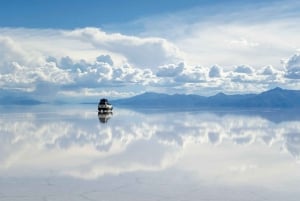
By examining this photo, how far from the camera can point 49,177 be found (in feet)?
80.1

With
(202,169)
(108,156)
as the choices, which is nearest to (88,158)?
(108,156)

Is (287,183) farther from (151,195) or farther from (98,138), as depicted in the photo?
(98,138)

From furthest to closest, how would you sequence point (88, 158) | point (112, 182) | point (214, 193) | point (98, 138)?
point (98, 138), point (88, 158), point (112, 182), point (214, 193)

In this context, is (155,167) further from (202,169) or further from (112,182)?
(112,182)

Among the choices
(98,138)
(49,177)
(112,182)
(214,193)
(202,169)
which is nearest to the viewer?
(214,193)

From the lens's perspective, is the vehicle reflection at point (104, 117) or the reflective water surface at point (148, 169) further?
the vehicle reflection at point (104, 117)

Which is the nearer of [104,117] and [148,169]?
[148,169]

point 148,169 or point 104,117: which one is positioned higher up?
point 104,117

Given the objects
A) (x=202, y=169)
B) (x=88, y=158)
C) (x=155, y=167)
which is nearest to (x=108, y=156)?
(x=88, y=158)

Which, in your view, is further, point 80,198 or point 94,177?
point 94,177

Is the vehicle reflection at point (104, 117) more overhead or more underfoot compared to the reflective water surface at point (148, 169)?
more overhead

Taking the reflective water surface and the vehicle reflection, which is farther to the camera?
the vehicle reflection

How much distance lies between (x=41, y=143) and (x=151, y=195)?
2485 cm

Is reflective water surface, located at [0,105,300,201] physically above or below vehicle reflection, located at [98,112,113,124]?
below
